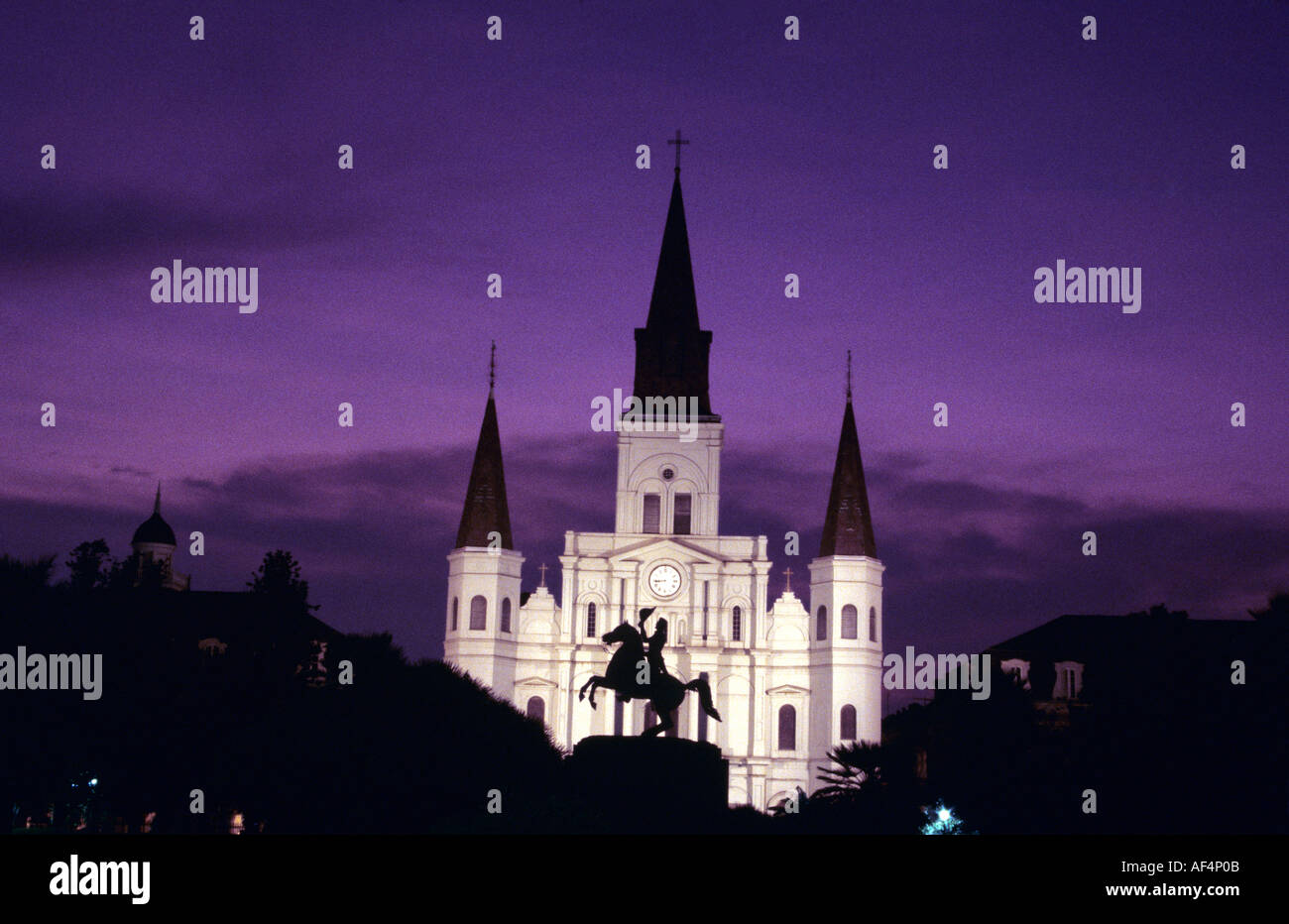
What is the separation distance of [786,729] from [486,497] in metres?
20.0

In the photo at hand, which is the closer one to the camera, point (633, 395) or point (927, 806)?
point (927, 806)

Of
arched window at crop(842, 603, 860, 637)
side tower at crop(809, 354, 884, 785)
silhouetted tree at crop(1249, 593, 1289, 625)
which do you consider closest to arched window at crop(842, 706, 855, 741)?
side tower at crop(809, 354, 884, 785)

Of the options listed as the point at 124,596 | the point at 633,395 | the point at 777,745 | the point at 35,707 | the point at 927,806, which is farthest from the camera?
the point at 633,395

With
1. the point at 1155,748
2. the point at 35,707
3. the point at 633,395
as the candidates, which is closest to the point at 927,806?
the point at 1155,748

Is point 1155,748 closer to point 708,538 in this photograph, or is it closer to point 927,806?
point 927,806

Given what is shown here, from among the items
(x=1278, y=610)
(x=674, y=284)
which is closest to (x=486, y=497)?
(x=674, y=284)

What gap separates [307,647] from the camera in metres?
51.6

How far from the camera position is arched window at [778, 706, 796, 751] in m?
87.4

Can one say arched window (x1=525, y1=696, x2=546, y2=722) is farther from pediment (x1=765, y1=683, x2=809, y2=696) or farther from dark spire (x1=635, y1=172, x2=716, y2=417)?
dark spire (x1=635, y1=172, x2=716, y2=417)

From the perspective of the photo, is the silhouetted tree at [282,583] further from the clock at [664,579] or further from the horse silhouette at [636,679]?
the clock at [664,579]

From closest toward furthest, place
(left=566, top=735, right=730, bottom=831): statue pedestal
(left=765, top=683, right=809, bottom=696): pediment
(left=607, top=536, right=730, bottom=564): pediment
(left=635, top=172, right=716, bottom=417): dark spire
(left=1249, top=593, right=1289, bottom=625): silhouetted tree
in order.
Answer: (left=566, top=735, right=730, bottom=831): statue pedestal → (left=1249, top=593, right=1289, bottom=625): silhouetted tree → (left=765, top=683, right=809, bottom=696): pediment → (left=607, top=536, right=730, bottom=564): pediment → (left=635, top=172, right=716, bottom=417): dark spire

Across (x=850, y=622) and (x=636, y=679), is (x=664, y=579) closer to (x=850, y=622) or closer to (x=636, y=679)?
(x=850, y=622)

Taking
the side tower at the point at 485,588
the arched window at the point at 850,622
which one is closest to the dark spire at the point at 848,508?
the arched window at the point at 850,622
